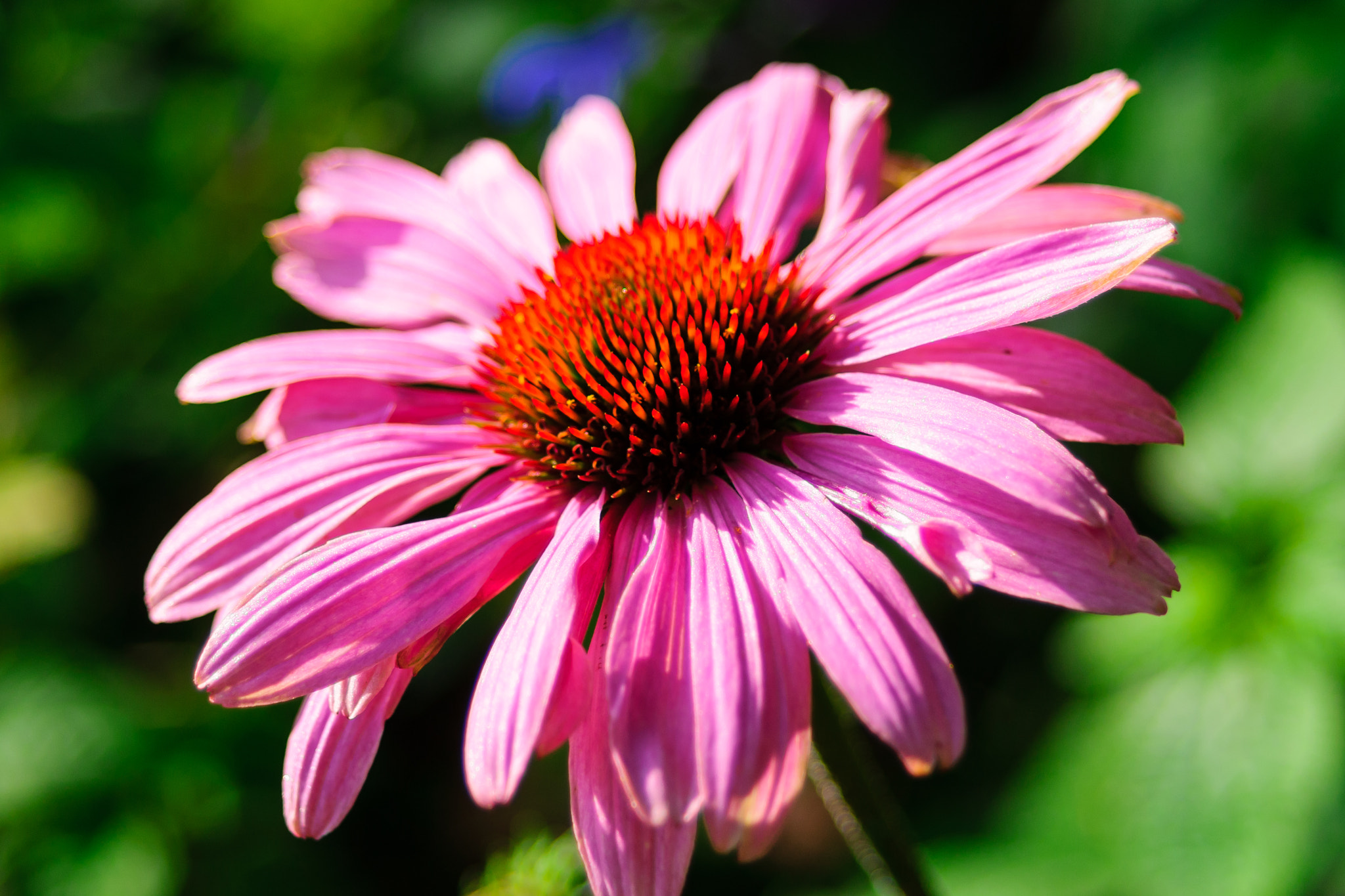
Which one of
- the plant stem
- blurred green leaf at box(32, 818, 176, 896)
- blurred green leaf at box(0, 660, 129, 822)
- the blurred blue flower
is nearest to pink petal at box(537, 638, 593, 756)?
the plant stem

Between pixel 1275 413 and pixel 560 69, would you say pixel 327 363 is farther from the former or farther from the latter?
pixel 1275 413

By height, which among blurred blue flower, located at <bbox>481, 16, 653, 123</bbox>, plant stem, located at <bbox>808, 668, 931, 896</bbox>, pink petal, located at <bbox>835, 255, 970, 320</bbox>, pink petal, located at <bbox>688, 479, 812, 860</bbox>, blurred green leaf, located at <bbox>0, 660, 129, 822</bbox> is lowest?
blurred green leaf, located at <bbox>0, 660, 129, 822</bbox>

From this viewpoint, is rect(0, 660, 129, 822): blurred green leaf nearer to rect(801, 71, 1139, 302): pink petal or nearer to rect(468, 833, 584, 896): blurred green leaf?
rect(468, 833, 584, 896): blurred green leaf

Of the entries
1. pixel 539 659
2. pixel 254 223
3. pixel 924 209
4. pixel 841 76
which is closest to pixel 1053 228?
pixel 924 209

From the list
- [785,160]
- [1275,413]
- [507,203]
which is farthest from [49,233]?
[1275,413]

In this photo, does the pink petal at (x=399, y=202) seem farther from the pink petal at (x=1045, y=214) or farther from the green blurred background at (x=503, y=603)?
the green blurred background at (x=503, y=603)
